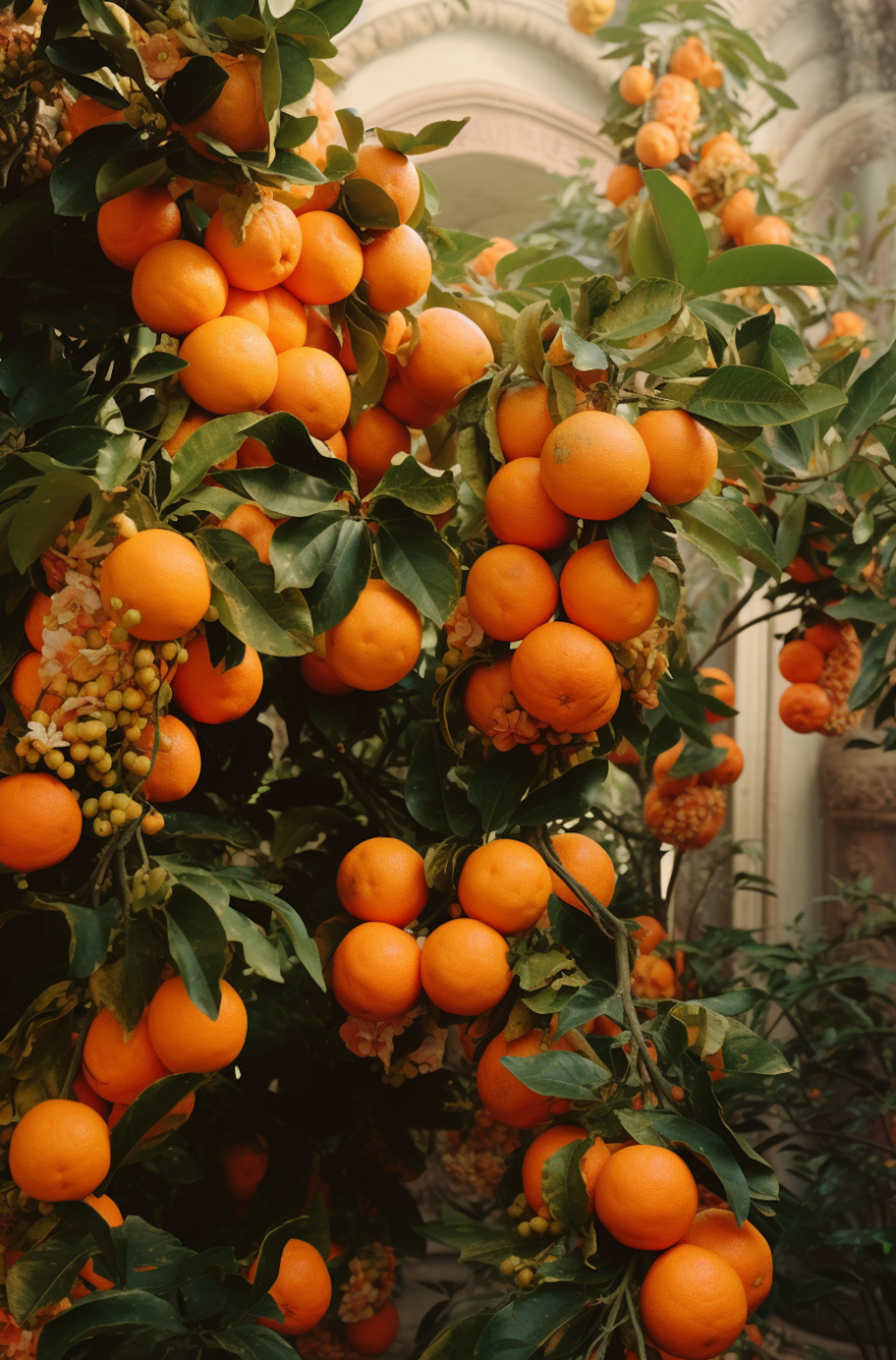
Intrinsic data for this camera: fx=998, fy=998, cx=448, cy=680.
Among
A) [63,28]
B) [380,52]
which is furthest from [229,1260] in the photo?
[380,52]

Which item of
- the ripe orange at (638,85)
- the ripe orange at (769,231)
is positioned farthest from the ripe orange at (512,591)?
the ripe orange at (638,85)

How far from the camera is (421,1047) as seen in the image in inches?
27.4

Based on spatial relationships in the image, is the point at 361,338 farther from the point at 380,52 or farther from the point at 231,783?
the point at 380,52

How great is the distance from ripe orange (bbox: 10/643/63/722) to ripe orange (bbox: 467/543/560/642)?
261 millimetres

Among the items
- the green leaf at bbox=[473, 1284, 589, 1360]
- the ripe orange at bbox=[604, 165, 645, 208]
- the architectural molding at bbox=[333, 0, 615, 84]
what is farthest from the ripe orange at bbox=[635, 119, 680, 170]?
the green leaf at bbox=[473, 1284, 589, 1360]

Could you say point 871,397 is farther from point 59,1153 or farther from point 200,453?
point 59,1153

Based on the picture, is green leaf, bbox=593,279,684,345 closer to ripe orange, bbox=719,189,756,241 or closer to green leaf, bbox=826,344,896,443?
green leaf, bbox=826,344,896,443

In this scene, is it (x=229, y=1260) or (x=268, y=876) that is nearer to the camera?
(x=229, y=1260)

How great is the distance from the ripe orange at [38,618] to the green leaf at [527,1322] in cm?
44

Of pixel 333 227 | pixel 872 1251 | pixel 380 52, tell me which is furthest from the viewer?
pixel 380 52

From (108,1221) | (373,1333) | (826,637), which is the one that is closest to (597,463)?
(108,1221)

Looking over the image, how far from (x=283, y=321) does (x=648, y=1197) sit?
562mm

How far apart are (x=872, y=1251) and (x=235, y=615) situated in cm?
105

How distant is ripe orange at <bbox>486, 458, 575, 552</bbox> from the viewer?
61 centimetres
